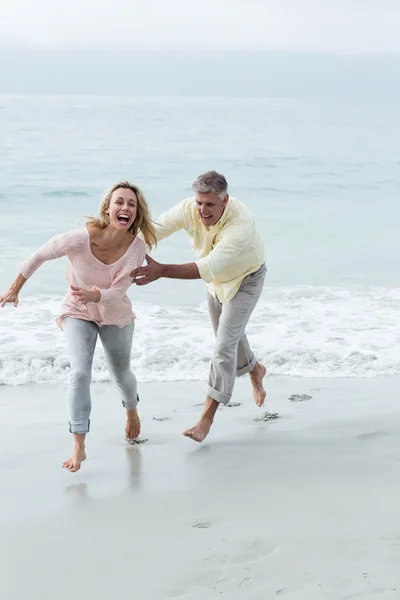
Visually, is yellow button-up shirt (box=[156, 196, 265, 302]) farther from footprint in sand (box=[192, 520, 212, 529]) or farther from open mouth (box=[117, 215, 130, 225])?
footprint in sand (box=[192, 520, 212, 529])

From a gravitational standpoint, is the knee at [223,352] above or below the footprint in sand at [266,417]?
above

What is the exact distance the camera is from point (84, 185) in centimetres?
2277

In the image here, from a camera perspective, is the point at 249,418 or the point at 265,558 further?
the point at 249,418

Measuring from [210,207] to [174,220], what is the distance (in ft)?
1.37

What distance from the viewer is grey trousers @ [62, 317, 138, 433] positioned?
416cm

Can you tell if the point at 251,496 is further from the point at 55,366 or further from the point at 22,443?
the point at 55,366

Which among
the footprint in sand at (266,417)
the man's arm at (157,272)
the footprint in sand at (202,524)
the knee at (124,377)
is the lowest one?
the footprint in sand at (266,417)

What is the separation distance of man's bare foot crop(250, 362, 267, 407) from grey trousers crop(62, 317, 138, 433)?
43.9 inches

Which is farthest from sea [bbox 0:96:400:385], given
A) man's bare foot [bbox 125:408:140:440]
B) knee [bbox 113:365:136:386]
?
man's bare foot [bbox 125:408:140:440]

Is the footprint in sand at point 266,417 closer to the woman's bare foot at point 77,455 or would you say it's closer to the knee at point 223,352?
the knee at point 223,352

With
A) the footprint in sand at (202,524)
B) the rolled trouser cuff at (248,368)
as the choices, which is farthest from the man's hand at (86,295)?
the rolled trouser cuff at (248,368)

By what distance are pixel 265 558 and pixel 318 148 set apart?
102 feet

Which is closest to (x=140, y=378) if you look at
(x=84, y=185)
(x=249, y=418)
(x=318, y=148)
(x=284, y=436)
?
(x=249, y=418)

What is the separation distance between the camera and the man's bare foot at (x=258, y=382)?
A: 5340 millimetres
